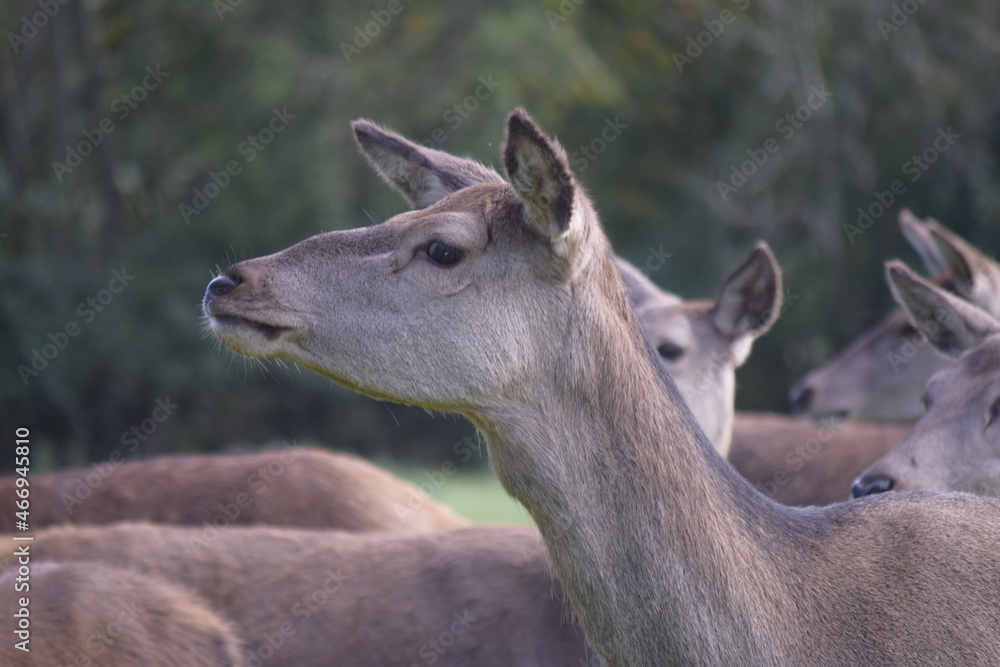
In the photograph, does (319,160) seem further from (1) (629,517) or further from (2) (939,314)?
(1) (629,517)

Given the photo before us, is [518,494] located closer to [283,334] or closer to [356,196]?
[283,334]

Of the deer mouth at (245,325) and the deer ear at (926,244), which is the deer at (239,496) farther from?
the deer ear at (926,244)

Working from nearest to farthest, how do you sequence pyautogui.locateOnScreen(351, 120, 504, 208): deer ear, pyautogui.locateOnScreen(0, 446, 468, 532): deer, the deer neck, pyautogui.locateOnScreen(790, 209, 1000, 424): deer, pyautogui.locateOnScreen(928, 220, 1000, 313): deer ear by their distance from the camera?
1. the deer neck
2. pyautogui.locateOnScreen(351, 120, 504, 208): deer ear
3. pyautogui.locateOnScreen(0, 446, 468, 532): deer
4. pyautogui.locateOnScreen(928, 220, 1000, 313): deer ear
5. pyautogui.locateOnScreen(790, 209, 1000, 424): deer

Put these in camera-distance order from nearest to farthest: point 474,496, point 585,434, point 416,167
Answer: point 585,434 < point 416,167 < point 474,496

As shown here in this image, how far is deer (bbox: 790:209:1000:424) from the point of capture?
7.66m

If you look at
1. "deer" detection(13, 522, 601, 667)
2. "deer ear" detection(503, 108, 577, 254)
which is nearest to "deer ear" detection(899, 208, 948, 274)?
"deer" detection(13, 522, 601, 667)

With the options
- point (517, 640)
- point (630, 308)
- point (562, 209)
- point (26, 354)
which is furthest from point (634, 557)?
point (26, 354)

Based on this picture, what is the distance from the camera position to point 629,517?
3475 millimetres

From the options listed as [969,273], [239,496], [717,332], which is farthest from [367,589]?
[969,273]

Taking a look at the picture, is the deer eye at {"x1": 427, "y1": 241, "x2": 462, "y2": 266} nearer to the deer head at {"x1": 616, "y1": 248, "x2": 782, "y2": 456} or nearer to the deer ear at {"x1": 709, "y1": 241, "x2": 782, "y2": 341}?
the deer head at {"x1": 616, "y1": 248, "x2": 782, "y2": 456}

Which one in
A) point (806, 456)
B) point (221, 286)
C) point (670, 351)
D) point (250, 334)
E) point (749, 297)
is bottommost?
point (806, 456)

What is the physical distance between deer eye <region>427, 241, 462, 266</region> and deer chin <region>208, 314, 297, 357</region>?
0.49m

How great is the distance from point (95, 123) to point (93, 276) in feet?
7.02

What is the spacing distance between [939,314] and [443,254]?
2814 millimetres
